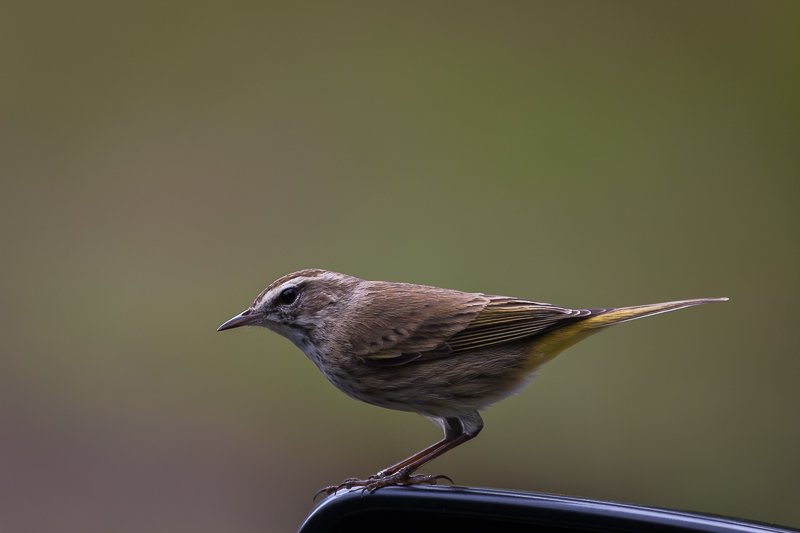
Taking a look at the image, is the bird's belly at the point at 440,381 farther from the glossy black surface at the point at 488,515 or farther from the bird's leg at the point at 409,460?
the glossy black surface at the point at 488,515

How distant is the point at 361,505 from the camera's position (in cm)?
198

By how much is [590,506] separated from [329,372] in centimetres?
107

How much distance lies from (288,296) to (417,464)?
764mm

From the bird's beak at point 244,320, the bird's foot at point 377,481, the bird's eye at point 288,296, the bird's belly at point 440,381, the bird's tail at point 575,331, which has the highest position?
the bird's eye at point 288,296

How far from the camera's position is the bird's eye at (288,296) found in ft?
7.87

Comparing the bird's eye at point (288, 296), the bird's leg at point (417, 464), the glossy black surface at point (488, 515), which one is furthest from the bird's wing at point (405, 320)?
the glossy black surface at point (488, 515)

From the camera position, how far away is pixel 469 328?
99.7 inches

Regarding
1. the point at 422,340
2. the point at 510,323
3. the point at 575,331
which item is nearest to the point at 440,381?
the point at 422,340

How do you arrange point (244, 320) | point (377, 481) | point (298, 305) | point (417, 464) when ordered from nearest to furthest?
point (377, 481), point (244, 320), point (417, 464), point (298, 305)

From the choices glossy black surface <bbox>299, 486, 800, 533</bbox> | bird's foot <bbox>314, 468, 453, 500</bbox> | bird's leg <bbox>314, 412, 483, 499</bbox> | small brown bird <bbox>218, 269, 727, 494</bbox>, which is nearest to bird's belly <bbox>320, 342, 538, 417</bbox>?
small brown bird <bbox>218, 269, 727, 494</bbox>

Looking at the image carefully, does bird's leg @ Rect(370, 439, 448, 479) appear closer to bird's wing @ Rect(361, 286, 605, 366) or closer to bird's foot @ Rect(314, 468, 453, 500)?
bird's foot @ Rect(314, 468, 453, 500)

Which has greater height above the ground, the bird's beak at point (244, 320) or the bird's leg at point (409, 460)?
the bird's beak at point (244, 320)

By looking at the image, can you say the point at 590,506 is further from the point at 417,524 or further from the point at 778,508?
the point at 778,508

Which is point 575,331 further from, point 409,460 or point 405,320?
point 409,460
